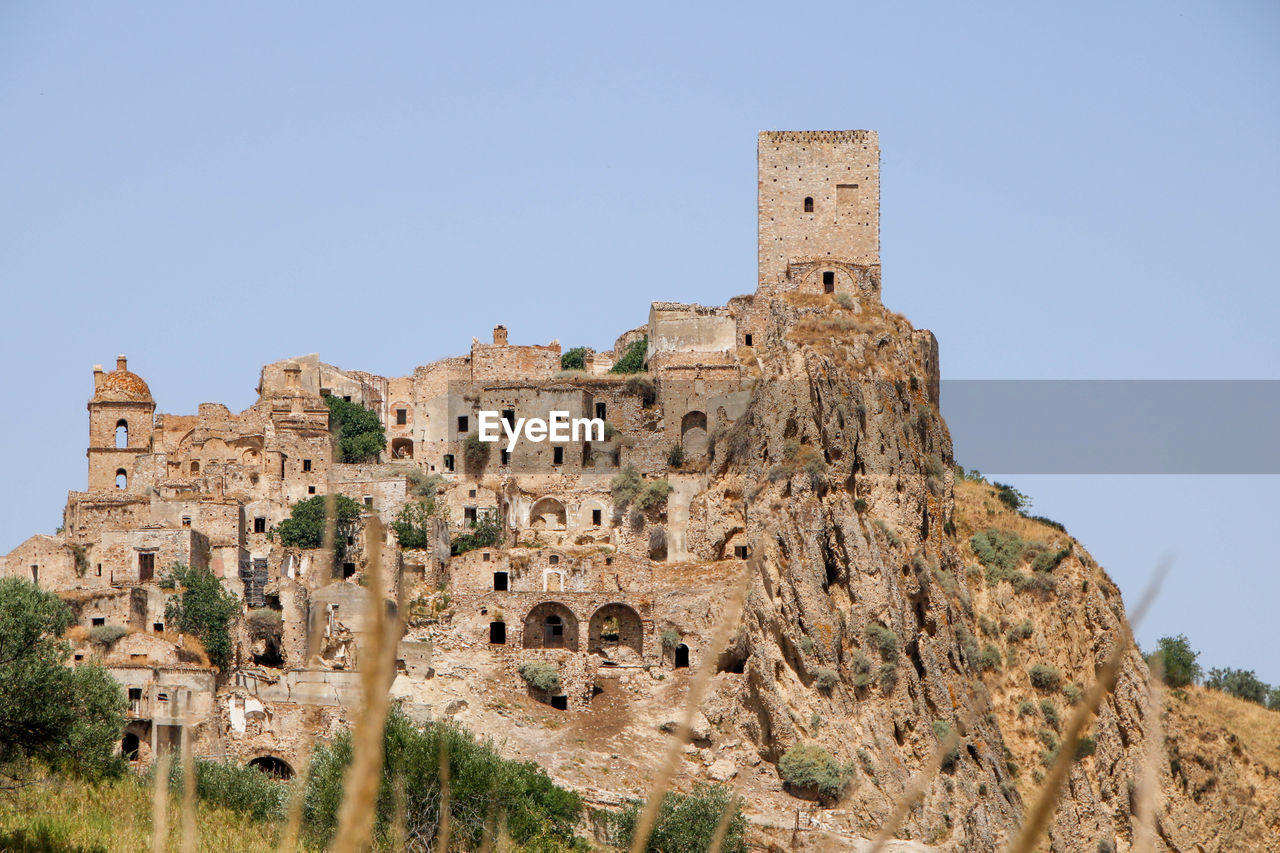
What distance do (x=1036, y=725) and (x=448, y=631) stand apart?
820 inches

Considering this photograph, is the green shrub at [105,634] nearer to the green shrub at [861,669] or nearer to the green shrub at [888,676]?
the green shrub at [861,669]

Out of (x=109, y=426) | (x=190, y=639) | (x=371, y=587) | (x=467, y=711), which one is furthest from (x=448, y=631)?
(x=371, y=587)

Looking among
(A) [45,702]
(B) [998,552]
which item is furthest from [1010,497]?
(A) [45,702]

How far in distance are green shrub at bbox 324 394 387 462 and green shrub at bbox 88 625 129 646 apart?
18.3 meters

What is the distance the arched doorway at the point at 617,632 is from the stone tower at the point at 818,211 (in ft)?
61.9

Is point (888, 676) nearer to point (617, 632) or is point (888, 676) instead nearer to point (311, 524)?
point (617, 632)

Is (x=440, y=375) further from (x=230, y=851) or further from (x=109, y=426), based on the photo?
(x=230, y=851)

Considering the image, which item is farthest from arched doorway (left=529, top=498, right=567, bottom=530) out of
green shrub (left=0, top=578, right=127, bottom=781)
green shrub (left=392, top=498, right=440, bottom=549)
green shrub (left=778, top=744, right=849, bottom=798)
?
green shrub (left=0, top=578, right=127, bottom=781)

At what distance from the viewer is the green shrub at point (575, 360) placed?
3130 inches

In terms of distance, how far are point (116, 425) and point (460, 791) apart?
35.1 metres

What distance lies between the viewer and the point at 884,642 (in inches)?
2207

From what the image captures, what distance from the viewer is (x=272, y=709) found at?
5100 cm

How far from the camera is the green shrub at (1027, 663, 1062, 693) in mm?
62562

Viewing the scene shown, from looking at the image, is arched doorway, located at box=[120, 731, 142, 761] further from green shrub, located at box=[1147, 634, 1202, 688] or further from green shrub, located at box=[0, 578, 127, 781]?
green shrub, located at box=[1147, 634, 1202, 688]
